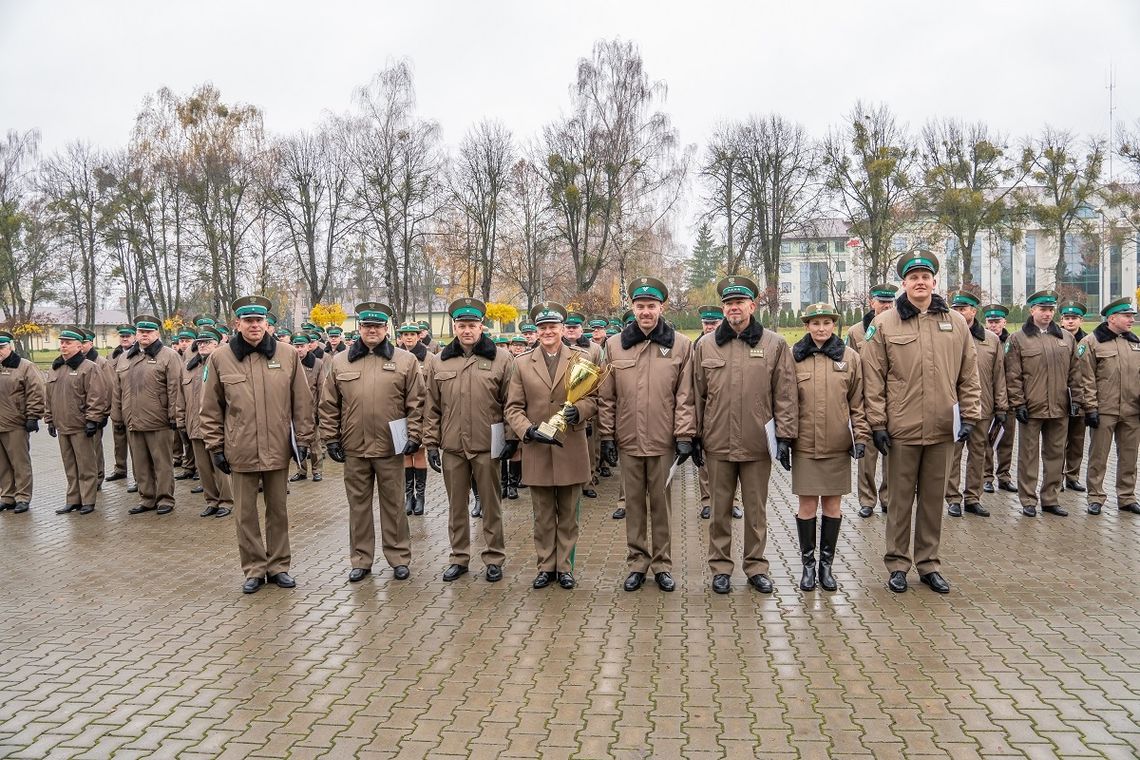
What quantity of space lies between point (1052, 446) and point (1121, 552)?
209 centimetres

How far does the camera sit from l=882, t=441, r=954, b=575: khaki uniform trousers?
6.36m

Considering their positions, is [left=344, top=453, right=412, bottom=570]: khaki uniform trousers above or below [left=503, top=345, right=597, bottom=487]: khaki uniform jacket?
below

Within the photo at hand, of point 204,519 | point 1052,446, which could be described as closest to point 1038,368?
point 1052,446

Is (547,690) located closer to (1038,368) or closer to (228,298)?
(1038,368)

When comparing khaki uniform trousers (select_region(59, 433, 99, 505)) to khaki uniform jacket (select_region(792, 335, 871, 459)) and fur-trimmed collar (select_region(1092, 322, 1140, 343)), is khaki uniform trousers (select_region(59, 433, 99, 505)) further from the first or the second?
fur-trimmed collar (select_region(1092, 322, 1140, 343))

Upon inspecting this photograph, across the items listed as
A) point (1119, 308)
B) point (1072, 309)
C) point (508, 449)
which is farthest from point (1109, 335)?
point (508, 449)

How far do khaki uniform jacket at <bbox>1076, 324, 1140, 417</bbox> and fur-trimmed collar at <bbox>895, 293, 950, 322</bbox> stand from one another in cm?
383

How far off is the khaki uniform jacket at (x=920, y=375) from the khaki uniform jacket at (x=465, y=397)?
2.94 m

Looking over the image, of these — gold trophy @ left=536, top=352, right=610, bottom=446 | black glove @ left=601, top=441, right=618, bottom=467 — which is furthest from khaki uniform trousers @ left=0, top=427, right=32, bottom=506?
gold trophy @ left=536, top=352, right=610, bottom=446

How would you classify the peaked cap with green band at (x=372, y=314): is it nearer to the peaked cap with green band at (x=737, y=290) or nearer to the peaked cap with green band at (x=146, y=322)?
the peaked cap with green band at (x=737, y=290)

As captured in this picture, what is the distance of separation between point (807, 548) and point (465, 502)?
2.82m

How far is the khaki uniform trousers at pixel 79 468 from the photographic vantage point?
1030 cm

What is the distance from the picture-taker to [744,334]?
21.1ft

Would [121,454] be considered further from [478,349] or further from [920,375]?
[920,375]
